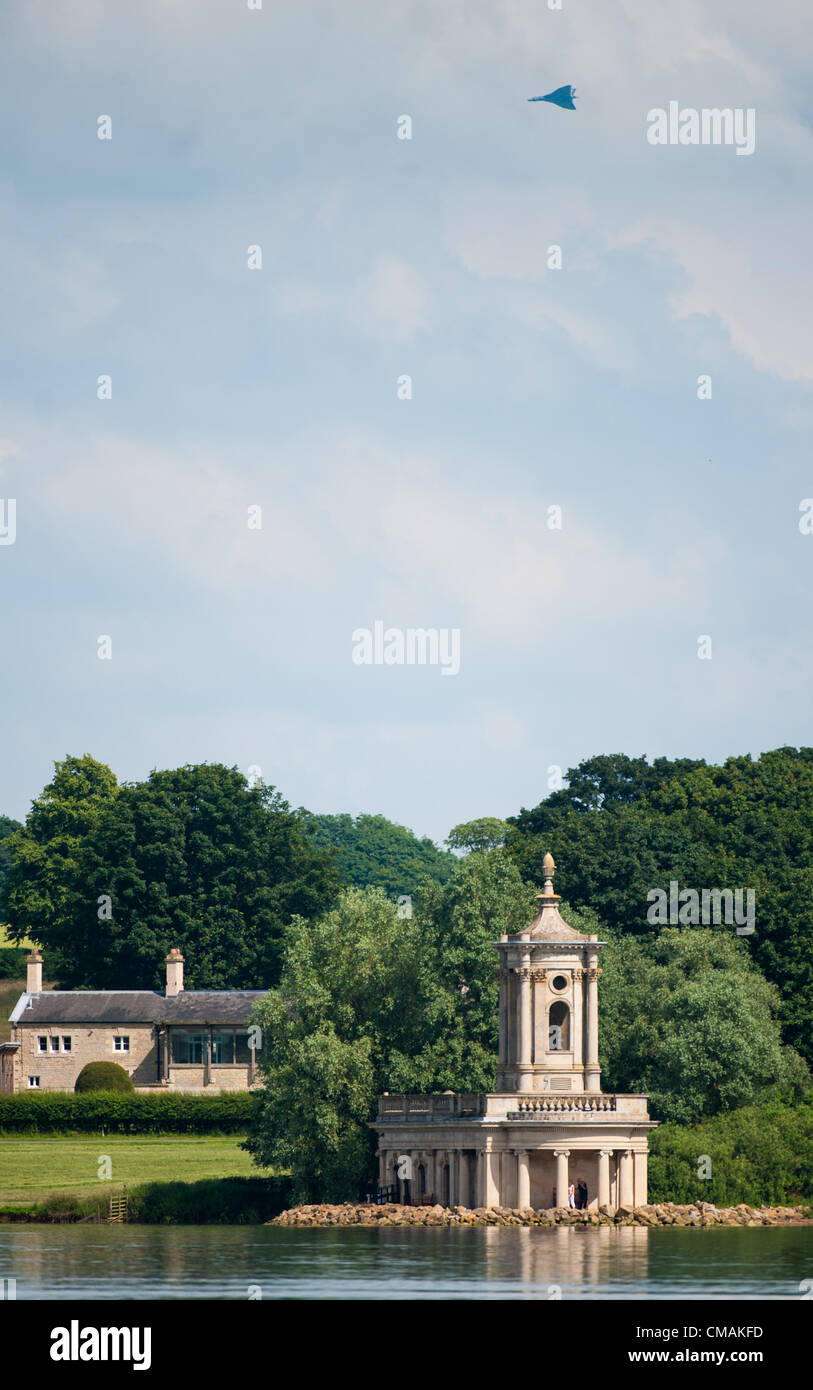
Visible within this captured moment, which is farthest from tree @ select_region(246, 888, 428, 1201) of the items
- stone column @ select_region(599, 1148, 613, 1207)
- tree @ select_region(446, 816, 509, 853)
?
tree @ select_region(446, 816, 509, 853)

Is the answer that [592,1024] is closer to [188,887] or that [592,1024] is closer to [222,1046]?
[222,1046]

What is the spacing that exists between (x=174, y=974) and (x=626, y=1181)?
53616mm

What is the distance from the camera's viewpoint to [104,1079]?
113 meters

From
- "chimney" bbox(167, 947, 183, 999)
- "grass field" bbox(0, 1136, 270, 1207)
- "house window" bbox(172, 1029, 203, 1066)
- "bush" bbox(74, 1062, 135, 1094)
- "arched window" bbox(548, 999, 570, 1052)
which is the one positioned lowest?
"grass field" bbox(0, 1136, 270, 1207)

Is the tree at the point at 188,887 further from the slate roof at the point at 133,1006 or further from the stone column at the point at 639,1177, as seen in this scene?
the stone column at the point at 639,1177

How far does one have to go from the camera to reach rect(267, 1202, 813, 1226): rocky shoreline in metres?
72.7

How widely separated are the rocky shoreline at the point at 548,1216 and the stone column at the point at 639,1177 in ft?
1.84

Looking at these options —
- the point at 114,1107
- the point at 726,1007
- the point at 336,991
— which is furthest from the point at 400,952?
the point at 114,1107

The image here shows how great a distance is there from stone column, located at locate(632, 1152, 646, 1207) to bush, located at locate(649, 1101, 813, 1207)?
5.13 feet

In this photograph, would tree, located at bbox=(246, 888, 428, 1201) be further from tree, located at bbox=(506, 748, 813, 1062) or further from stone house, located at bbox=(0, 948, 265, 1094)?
stone house, located at bbox=(0, 948, 265, 1094)

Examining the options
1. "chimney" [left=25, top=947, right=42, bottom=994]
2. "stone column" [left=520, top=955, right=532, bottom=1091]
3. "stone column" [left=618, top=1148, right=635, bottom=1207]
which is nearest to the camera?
"stone column" [left=618, top=1148, right=635, bottom=1207]

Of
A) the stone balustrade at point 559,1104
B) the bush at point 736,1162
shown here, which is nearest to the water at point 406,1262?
the bush at point 736,1162

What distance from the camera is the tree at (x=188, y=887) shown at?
432 feet

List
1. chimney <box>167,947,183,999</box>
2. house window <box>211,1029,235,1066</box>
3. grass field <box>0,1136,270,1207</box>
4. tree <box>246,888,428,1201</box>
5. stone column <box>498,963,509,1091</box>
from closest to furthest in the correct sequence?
stone column <box>498,963,509,1091</box>, tree <box>246,888,428,1201</box>, grass field <box>0,1136,270,1207</box>, house window <box>211,1029,235,1066</box>, chimney <box>167,947,183,999</box>
